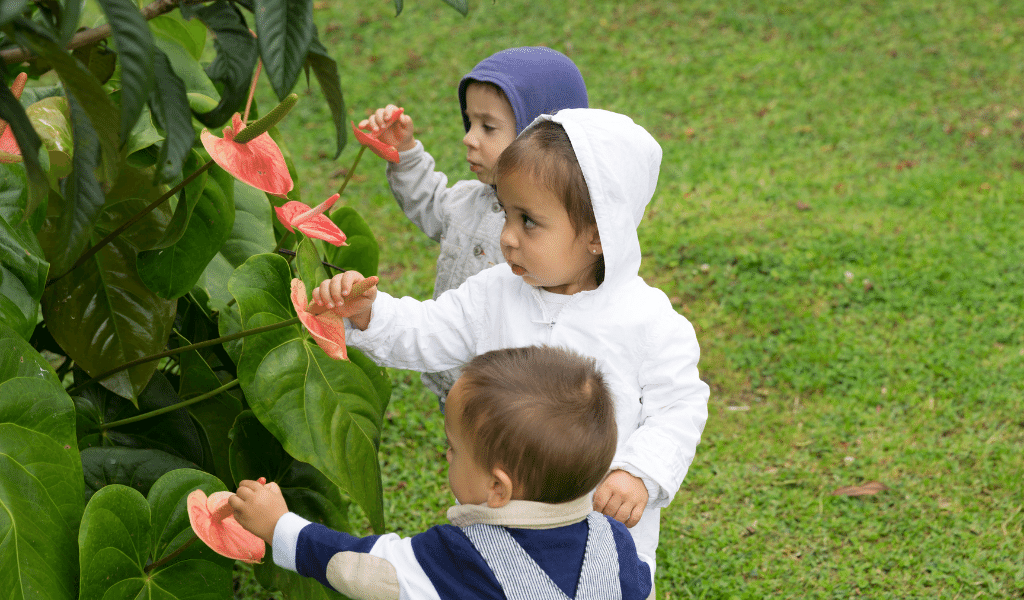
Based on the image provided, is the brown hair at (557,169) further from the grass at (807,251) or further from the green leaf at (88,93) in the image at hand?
the grass at (807,251)

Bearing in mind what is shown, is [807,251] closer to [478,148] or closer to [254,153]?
[478,148]

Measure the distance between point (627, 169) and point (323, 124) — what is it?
373 centimetres

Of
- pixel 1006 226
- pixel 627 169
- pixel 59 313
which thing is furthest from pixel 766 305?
pixel 59 313

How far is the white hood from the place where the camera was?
1.52 metres

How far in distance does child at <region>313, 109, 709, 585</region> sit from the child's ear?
302 mm

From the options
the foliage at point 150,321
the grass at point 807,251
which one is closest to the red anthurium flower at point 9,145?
the foliage at point 150,321

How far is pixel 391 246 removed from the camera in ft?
12.9

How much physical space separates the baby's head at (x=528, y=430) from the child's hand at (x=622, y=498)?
223mm

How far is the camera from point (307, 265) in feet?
4.91

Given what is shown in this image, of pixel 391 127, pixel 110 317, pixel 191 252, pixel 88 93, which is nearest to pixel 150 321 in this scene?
pixel 110 317

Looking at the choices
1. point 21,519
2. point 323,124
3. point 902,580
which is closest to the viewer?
point 21,519

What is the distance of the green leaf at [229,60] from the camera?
3.53ft

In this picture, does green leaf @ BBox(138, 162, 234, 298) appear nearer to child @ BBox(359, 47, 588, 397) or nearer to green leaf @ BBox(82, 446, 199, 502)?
green leaf @ BBox(82, 446, 199, 502)

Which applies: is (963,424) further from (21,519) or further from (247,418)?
(21,519)
